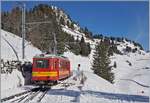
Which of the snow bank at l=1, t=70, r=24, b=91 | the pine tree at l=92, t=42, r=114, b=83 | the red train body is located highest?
the pine tree at l=92, t=42, r=114, b=83

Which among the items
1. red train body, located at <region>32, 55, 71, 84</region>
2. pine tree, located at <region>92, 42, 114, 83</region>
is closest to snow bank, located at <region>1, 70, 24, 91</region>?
red train body, located at <region>32, 55, 71, 84</region>

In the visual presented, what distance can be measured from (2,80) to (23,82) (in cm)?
437

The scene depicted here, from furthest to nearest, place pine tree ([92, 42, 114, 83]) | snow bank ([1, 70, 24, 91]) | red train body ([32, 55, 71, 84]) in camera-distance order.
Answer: pine tree ([92, 42, 114, 83]) → red train body ([32, 55, 71, 84]) → snow bank ([1, 70, 24, 91])

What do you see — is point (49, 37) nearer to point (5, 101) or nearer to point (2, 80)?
point (2, 80)

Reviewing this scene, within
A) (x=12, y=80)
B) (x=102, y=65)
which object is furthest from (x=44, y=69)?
(x=102, y=65)

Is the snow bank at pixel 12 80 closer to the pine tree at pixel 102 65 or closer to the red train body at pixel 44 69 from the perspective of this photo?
the red train body at pixel 44 69

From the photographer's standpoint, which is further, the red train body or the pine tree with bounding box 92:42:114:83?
the pine tree with bounding box 92:42:114:83

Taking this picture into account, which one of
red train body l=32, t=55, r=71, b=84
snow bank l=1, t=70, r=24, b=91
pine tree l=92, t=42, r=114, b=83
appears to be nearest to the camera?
snow bank l=1, t=70, r=24, b=91

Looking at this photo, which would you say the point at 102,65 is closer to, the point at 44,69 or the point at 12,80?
the point at 44,69

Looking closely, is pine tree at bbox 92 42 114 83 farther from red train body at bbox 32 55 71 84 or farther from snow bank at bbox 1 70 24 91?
snow bank at bbox 1 70 24 91

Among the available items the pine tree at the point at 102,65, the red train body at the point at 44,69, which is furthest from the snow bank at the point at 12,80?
the pine tree at the point at 102,65

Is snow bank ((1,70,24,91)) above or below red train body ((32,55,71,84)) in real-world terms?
below

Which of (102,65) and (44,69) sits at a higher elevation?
(102,65)

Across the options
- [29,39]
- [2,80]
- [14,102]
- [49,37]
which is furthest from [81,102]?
[49,37]
